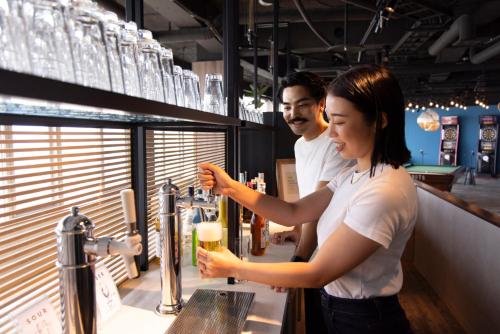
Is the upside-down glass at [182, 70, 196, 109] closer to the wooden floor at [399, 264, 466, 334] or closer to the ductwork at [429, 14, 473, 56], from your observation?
the wooden floor at [399, 264, 466, 334]

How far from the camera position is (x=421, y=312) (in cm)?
374

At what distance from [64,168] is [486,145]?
1902 centimetres

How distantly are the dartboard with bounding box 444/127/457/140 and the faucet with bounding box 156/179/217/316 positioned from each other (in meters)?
18.7

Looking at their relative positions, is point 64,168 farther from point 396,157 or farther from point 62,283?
point 396,157

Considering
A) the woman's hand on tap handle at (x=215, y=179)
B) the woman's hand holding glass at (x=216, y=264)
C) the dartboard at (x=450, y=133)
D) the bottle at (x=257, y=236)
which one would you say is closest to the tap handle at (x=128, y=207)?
the woman's hand holding glass at (x=216, y=264)

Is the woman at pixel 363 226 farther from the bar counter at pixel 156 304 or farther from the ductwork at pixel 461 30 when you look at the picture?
the ductwork at pixel 461 30

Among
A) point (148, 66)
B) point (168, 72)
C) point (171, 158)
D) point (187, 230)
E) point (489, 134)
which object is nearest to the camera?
point (148, 66)

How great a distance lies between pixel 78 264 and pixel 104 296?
585 millimetres

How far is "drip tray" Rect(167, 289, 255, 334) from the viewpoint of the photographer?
47.9 inches

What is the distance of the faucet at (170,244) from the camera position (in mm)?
1349

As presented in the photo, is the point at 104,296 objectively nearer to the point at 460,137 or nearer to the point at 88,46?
the point at 88,46

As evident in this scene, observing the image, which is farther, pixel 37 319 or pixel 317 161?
pixel 317 161

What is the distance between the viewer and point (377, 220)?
118 cm

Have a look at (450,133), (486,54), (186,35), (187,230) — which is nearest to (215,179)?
(187,230)
